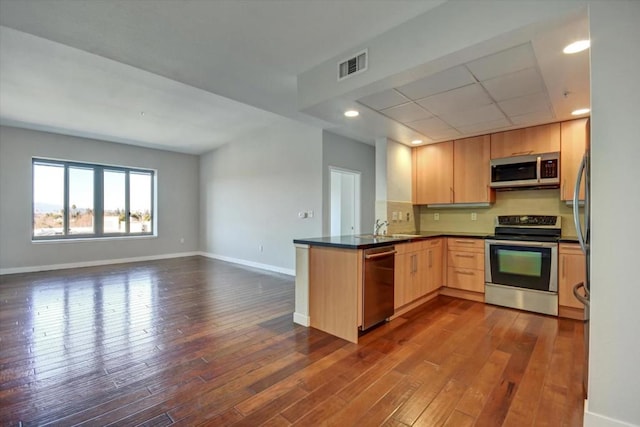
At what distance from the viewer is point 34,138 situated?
6.13 metres

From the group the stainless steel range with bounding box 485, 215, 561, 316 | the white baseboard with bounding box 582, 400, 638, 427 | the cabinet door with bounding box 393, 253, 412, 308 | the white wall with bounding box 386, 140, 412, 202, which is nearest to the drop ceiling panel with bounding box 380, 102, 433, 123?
the white wall with bounding box 386, 140, 412, 202

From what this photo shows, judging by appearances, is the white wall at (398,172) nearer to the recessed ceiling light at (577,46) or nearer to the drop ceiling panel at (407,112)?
the drop ceiling panel at (407,112)

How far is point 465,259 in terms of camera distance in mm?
4129

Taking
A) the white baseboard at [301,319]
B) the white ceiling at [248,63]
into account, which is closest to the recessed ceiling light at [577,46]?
the white ceiling at [248,63]

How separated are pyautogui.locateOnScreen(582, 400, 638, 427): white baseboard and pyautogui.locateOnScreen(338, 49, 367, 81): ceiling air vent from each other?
2707 mm

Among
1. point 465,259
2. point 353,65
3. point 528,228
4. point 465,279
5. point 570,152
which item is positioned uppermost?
point 353,65

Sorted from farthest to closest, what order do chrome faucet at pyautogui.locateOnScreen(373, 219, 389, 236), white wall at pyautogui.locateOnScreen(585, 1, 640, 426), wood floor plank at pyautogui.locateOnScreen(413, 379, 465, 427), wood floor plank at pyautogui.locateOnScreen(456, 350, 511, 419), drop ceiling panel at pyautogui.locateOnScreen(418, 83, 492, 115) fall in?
chrome faucet at pyautogui.locateOnScreen(373, 219, 389, 236) → drop ceiling panel at pyautogui.locateOnScreen(418, 83, 492, 115) → wood floor plank at pyautogui.locateOnScreen(456, 350, 511, 419) → wood floor plank at pyautogui.locateOnScreen(413, 379, 465, 427) → white wall at pyautogui.locateOnScreen(585, 1, 640, 426)

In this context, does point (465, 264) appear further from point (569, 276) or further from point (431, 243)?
point (569, 276)

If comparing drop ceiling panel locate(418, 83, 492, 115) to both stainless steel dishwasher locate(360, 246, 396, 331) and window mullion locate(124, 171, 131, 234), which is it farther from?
window mullion locate(124, 171, 131, 234)

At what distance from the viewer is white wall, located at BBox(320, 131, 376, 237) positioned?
548cm

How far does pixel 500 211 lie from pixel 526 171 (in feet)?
2.33

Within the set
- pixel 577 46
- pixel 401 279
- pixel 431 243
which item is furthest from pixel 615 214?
pixel 431 243

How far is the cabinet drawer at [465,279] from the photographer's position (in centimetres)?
398

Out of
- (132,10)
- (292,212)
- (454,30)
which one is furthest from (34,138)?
(454,30)
